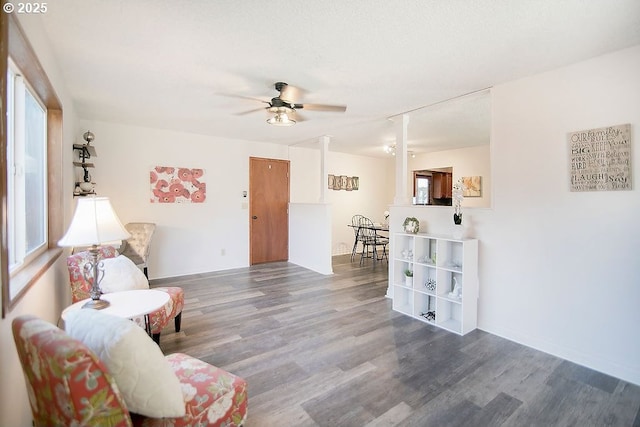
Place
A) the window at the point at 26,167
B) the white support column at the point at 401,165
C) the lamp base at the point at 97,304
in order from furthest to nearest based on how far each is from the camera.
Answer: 1. the white support column at the point at 401,165
2. the lamp base at the point at 97,304
3. the window at the point at 26,167

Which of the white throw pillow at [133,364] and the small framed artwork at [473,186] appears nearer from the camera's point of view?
the white throw pillow at [133,364]

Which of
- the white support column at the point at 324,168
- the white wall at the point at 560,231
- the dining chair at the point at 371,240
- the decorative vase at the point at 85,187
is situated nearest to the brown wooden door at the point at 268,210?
the white support column at the point at 324,168

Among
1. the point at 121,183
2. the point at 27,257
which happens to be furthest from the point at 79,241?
the point at 121,183

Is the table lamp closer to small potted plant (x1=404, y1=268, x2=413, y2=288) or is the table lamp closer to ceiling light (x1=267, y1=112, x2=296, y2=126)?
ceiling light (x1=267, y1=112, x2=296, y2=126)

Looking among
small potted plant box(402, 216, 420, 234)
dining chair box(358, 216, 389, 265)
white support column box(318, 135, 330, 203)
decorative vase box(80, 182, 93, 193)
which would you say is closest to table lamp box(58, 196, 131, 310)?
decorative vase box(80, 182, 93, 193)

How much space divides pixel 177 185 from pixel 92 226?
3.41 meters

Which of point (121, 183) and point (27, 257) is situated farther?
point (121, 183)

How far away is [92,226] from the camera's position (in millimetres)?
1860

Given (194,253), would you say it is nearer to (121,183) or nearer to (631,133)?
(121,183)

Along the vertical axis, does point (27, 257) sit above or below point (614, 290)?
above

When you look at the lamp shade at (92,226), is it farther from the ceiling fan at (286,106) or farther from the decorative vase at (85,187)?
the decorative vase at (85,187)

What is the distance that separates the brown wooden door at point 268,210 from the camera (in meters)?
5.93

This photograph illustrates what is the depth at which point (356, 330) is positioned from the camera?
304 centimetres

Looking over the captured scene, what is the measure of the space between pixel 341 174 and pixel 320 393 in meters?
5.67
